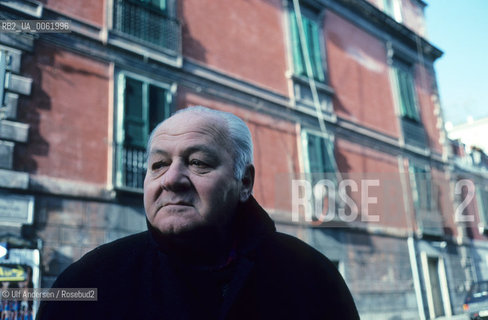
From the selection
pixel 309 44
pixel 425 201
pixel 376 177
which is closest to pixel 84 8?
pixel 309 44

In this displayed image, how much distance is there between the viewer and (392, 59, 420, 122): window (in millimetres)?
15867

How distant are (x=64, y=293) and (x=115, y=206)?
6544 mm

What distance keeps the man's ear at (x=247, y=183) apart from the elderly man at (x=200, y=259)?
0.04 m

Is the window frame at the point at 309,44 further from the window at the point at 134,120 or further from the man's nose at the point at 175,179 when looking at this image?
the man's nose at the point at 175,179

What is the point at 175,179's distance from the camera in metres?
1.60

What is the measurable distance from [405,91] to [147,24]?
10.8 meters

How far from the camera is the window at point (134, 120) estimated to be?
319 inches

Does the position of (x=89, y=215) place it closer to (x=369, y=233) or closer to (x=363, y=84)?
(x=369, y=233)

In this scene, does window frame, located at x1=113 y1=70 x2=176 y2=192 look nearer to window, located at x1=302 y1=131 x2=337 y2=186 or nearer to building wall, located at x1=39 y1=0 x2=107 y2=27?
building wall, located at x1=39 y1=0 x2=107 y2=27

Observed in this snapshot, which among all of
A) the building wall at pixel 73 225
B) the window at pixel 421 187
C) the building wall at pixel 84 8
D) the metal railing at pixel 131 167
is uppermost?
the building wall at pixel 84 8

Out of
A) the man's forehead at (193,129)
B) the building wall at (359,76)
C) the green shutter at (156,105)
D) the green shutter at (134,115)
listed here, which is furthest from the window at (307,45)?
the man's forehead at (193,129)

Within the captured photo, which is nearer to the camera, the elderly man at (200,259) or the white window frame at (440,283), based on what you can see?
the elderly man at (200,259)

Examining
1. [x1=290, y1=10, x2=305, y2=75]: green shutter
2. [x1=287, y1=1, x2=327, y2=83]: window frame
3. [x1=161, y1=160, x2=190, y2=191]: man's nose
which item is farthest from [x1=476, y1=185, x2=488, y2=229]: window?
[x1=161, y1=160, x2=190, y2=191]: man's nose

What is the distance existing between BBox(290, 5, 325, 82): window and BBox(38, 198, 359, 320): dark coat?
10949 millimetres
